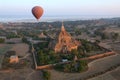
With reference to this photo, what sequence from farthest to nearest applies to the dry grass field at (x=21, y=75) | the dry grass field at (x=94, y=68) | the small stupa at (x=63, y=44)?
the small stupa at (x=63, y=44)
the dry grass field at (x=21, y=75)
the dry grass field at (x=94, y=68)

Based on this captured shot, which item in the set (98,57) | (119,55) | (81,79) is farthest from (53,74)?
(119,55)

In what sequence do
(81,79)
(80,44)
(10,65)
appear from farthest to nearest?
1. (80,44)
2. (10,65)
3. (81,79)

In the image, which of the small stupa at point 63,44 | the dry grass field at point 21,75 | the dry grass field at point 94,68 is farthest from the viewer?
the small stupa at point 63,44

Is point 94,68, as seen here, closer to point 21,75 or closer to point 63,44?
point 63,44

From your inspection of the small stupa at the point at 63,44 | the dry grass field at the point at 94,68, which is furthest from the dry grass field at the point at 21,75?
the small stupa at the point at 63,44

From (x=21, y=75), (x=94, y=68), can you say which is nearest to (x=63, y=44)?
(x=94, y=68)

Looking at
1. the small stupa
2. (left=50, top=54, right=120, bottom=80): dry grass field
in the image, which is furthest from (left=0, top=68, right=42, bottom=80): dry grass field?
the small stupa

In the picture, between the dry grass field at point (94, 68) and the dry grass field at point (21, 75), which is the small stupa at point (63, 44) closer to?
the dry grass field at point (94, 68)

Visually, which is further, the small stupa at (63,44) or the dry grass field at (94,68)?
the small stupa at (63,44)

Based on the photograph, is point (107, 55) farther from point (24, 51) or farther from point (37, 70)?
point (24, 51)
